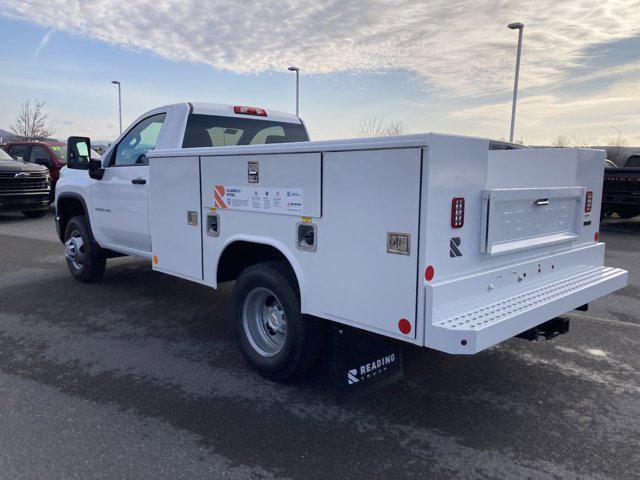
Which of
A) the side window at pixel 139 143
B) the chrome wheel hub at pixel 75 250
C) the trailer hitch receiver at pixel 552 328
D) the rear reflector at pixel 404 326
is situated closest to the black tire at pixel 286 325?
the rear reflector at pixel 404 326

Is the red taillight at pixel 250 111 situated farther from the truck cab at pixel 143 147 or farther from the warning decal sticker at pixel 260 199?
the warning decal sticker at pixel 260 199

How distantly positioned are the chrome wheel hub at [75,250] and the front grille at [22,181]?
352 inches

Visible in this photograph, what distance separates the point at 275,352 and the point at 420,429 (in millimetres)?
1283

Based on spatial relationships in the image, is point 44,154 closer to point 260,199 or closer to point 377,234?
point 260,199

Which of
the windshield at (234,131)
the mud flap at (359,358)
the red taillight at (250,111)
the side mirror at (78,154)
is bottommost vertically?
the mud flap at (359,358)

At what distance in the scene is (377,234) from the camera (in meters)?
3.21

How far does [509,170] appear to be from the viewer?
444cm

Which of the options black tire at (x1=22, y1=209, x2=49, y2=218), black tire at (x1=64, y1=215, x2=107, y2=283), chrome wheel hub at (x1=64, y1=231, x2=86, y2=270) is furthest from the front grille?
chrome wheel hub at (x1=64, y1=231, x2=86, y2=270)

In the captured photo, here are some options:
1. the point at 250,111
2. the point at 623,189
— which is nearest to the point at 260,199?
the point at 250,111

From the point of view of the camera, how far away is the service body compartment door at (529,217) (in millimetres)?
3438

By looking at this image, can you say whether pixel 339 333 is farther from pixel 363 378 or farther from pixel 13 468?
pixel 13 468

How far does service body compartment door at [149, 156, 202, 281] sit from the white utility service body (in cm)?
3

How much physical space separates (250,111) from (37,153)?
48.6 ft

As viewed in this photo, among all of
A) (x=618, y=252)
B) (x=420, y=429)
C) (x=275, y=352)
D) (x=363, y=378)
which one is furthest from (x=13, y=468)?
(x=618, y=252)
